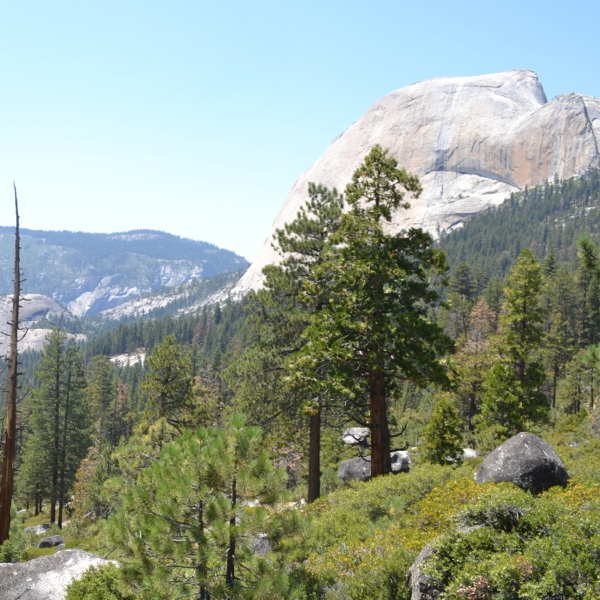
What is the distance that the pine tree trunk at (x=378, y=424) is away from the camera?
14953 mm

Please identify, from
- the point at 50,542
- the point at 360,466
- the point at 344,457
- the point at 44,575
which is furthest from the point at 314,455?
the point at 344,457

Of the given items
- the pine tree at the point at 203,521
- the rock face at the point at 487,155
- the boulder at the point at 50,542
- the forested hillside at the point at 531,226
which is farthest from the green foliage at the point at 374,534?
the rock face at the point at 487,155

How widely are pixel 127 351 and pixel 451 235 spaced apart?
4621 inches

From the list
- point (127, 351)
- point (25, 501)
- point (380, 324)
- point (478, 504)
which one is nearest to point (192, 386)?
point (380, 324)

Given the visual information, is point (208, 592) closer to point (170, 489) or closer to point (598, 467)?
point (170, 489)

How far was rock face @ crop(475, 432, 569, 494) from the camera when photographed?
1223 centimetres

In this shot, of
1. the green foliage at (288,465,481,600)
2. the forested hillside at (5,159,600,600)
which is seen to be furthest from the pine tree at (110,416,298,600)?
the green foliage at (288,465,481,600)

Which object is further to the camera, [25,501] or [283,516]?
[25,501]

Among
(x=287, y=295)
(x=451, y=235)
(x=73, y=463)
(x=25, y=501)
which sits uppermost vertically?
(x=451, y=235)

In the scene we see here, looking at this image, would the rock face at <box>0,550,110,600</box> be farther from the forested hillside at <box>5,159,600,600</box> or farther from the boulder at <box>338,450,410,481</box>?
the boulder at <box>338,450,410,481</box>

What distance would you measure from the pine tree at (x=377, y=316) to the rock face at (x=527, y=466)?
104 inches

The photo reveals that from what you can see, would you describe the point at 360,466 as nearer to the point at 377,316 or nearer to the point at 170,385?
the point at 170,385

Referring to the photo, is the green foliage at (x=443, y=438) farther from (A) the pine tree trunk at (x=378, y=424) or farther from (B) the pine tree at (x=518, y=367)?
(A) the pine tree trunk at (x=378, y=424)

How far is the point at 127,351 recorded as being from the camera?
180m
